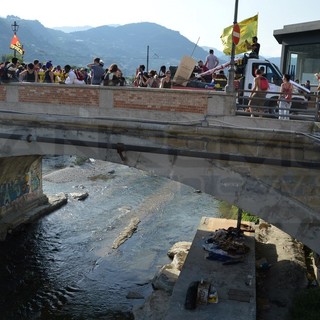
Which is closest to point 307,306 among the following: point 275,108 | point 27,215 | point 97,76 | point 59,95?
point 275,108

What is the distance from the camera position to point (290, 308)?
12281mm

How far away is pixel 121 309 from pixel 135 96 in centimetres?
673

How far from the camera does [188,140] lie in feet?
36.0

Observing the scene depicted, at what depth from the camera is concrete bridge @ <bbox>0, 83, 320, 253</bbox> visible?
1047 cm

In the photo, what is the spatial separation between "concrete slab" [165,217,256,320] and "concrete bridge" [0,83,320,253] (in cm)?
250

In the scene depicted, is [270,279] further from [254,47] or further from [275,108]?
[254,47]

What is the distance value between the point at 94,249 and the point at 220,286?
22.9 feet

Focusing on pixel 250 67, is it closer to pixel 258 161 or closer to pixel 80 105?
pixel 258 161

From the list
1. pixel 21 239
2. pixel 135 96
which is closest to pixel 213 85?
pixel 135 96

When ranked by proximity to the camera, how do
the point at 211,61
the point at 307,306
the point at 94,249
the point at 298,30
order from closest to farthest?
the point at 307,306 → the point at 211,61 → the point at 94,249 → the point at 298,30

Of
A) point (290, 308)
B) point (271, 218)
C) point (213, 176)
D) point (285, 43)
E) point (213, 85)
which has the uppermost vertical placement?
point (285, 43)

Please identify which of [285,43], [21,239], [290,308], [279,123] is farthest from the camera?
[285,43]

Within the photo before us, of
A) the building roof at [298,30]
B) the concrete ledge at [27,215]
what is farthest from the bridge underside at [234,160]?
the building roof at [298,30]

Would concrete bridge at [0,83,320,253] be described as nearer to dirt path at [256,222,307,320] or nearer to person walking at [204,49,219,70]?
dirt path at [256,222,307,320]
